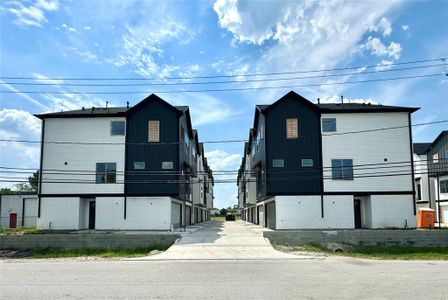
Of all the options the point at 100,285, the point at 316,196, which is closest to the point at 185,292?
the point at 100,285

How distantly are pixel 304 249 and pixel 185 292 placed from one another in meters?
14.1

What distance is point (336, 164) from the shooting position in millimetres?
33281

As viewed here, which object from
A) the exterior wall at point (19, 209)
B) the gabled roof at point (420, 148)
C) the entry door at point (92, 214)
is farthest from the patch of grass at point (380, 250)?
the gabled roof at point (420, 148)

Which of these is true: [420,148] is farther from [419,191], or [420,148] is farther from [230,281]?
[230,281]

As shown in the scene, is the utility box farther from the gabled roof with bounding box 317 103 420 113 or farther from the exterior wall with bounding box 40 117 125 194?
the exterior wall with bounding box 40 117 125 194

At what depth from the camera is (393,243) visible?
25.0 m

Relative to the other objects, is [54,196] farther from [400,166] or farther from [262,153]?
[400,166]

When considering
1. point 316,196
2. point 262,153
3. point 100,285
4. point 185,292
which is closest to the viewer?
point 185,292

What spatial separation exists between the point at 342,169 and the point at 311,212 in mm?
4365

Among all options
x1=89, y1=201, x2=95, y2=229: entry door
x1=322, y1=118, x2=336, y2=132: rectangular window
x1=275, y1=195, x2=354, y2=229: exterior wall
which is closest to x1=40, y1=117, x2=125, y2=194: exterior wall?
x1=89, y1=201, x2=95, y2=229: entry door

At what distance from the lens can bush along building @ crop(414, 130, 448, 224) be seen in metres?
41.8

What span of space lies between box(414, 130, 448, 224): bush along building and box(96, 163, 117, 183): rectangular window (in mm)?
27679

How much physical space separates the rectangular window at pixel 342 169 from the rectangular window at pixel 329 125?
2568mm

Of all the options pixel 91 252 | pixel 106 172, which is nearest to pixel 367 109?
pixel 106 172
